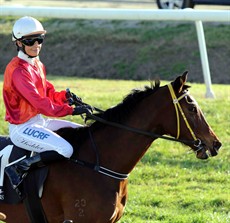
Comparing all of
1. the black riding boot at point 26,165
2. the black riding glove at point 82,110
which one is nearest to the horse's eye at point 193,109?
the black riding glove at point 82,110

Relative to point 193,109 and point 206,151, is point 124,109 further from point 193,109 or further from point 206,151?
point 206,151

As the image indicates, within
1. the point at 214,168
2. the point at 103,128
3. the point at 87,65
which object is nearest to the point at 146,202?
the point at 214,168

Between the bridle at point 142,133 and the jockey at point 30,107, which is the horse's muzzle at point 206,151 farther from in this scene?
the jockey at point 30,107

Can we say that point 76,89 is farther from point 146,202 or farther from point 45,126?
point 45,126

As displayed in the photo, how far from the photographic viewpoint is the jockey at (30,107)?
7332 mm

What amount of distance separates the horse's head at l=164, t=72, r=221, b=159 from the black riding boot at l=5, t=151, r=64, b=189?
3.58 feet

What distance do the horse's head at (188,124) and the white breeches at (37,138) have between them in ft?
3.23

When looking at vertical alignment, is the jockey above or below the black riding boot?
above

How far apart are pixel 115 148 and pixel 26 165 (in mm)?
816

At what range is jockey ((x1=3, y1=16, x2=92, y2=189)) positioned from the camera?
7.33 metres

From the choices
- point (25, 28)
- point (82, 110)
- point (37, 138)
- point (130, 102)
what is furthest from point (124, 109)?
point (25, 28)

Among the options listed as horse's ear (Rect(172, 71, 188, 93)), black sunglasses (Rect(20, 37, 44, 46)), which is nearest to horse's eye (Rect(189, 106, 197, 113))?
horse's ear (Rect(172, 71, 188, 93))

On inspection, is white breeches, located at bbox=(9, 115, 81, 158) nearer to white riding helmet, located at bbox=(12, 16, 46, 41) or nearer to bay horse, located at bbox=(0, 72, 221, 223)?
bay horse, located at bbox=(0, 72, 221, 223)

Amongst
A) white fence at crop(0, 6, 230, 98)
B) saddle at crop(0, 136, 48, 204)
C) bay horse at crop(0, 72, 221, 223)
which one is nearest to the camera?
bay horse at crop(0, 72, 221, 223)
